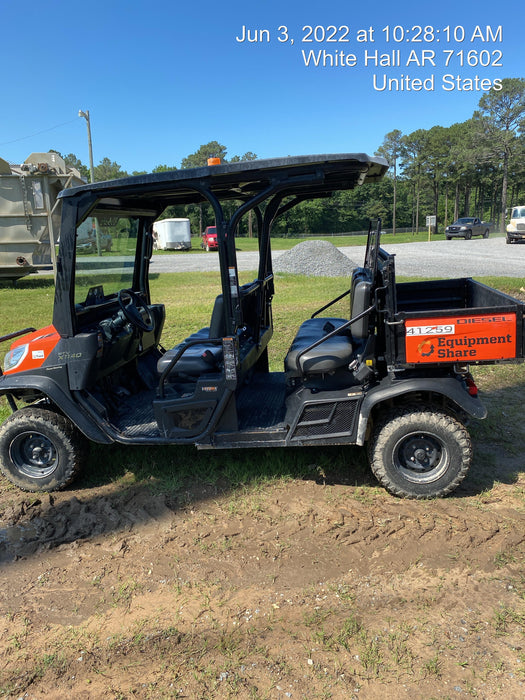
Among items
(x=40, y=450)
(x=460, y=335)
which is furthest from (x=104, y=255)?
(x=460, y=335)

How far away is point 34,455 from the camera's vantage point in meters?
4.09

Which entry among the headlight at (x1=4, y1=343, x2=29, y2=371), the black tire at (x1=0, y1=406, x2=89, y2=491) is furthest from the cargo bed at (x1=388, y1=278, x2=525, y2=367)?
the headlight at (x1=4, y1=343, x2=29, y2=371)

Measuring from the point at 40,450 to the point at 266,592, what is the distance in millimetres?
2158

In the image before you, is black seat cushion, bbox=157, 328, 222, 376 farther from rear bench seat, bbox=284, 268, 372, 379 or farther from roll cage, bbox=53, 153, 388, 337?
rear bench seat, bbox=284, 268, 372, 379

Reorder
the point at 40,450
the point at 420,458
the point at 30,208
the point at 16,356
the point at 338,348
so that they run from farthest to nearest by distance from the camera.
Result: the point at 30,208 → the point at 40,450 → the point at 16,356 → the point at 338,348 → the point at 420,458

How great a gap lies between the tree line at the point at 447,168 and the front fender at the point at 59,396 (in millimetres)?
38101

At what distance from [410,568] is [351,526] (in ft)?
1.64

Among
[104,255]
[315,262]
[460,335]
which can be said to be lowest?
[460,335]

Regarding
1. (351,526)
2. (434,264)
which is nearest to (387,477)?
(351,526)

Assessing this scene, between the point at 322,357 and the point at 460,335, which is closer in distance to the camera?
the point at 460,335

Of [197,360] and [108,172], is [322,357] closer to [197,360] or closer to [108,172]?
[197,360]

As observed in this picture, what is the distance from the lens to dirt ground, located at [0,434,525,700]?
2.37 meters

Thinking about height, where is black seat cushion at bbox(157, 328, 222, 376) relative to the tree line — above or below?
below

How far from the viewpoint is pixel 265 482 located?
4.03 metres
